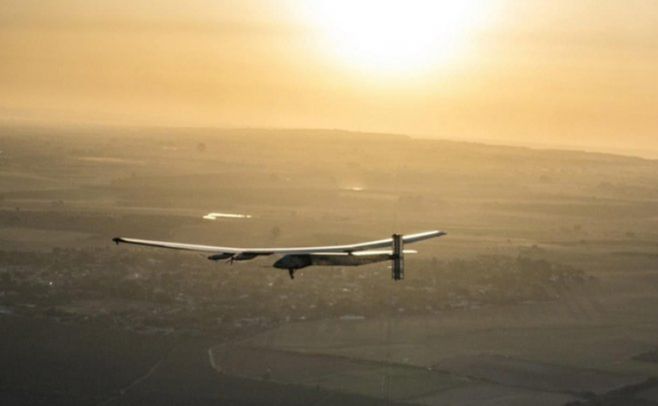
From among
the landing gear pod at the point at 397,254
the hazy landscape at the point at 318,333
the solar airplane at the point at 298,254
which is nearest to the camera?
the solar airplane at the point at 298,254

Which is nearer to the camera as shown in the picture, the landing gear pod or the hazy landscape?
the landing gear pod

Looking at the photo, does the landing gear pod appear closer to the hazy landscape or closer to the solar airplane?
the solar airplane

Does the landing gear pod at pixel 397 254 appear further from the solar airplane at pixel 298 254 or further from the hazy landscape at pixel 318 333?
the hazy landscape at pixel 318 333

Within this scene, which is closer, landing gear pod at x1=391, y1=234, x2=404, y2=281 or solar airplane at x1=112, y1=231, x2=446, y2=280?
solar airplane at x1=112, y1=231, x2=446, y2=280

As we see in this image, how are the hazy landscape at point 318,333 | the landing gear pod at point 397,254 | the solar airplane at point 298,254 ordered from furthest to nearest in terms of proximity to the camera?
A: the hazy landscape at point 318,333 → the landing gear pod at point 397,254 → the solar airplane at point 298,254

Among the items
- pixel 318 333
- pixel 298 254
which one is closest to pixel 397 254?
pixel 298 254

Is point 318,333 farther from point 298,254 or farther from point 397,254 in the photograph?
point 298,254

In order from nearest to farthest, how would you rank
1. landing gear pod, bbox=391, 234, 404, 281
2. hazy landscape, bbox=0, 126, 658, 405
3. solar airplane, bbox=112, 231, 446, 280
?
solar airplane, bbox=112, 231, 446, 280 → landing gear pod, bbox=391, 234, 404, 281 → hazy landscape, bbox=0, 126, 658, 405

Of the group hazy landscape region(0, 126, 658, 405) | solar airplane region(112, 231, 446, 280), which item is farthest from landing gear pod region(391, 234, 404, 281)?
hazy landscape region(0, 126, 658, 405)

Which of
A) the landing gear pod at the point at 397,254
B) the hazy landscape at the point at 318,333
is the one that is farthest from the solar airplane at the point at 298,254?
the hazy landscape at the point at 318,333

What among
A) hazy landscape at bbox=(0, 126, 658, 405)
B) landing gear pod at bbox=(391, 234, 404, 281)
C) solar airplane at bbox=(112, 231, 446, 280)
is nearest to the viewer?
solar airplane at bbox=(112, 231, 446, 280)

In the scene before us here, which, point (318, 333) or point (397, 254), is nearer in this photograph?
point (397, 254)

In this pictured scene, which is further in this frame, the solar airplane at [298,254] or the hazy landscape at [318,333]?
the hazy landscape at [318,333]
